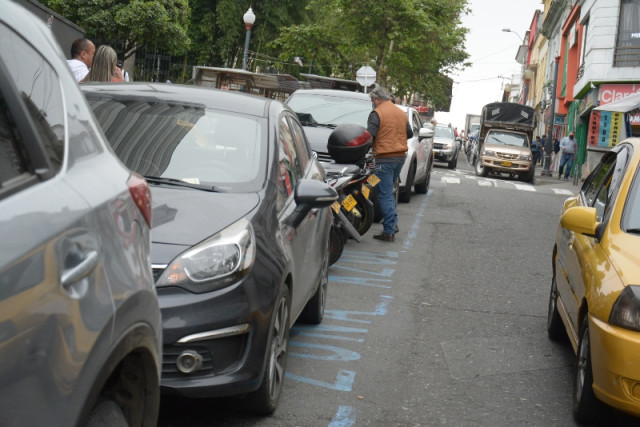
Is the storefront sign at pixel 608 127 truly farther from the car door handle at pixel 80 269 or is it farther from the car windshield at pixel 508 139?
the car door handle at pixel 80 269

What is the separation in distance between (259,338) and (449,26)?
42864 mm

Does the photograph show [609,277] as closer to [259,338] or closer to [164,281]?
[259,338]

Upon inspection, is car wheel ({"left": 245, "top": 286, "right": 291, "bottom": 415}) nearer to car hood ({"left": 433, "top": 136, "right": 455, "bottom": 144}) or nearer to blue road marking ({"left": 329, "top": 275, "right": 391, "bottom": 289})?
blue road marking ({"left": 329, "top": 275, "right": 391, "bottom": 289})

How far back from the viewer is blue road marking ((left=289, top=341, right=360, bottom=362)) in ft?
20.9

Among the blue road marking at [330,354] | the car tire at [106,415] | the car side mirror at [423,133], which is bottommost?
the blue road marking at [330,354]

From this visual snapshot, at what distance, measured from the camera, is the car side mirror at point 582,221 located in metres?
5.41

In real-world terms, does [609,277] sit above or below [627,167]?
below

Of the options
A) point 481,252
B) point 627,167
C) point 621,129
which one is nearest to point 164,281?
point 627,167

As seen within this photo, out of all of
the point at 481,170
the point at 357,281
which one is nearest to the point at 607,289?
the point at 357,281

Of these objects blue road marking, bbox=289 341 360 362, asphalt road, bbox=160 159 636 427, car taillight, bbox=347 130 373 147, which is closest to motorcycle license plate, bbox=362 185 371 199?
asphalt road, bbox=160 159 636 427

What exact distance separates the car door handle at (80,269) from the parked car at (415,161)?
506 inches

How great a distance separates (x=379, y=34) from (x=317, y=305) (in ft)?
115

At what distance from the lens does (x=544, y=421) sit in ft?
17.4

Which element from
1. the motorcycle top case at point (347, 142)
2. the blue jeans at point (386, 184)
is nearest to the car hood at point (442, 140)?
the blue jeans at point (386, 184)
